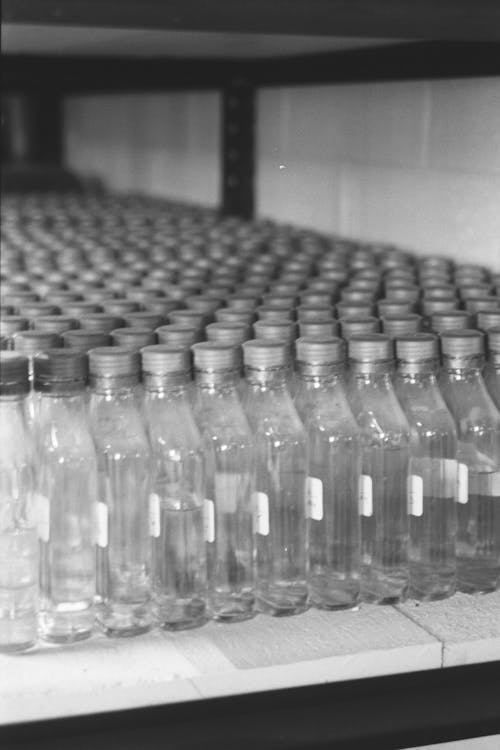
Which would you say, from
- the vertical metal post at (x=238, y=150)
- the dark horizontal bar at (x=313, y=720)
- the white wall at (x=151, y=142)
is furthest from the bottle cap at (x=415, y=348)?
the white wall at (x=151, y=142)

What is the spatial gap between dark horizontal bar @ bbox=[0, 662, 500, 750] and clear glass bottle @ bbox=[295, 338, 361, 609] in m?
0.13

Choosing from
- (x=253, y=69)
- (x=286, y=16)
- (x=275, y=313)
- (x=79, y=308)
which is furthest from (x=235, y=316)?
(x=253, y=69)

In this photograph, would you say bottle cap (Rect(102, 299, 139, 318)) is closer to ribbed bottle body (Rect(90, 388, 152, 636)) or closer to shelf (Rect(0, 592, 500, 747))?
ribbed bottle body (Rect(90, 388, 152, 636))

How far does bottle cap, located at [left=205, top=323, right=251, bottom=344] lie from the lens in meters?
1.53

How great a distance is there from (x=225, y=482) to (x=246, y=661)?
7.8 inches

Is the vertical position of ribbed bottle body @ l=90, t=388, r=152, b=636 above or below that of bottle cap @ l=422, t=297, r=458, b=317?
below

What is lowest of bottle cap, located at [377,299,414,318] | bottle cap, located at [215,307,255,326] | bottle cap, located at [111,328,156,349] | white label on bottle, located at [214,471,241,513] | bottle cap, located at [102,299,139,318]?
white label on bottle, located at [214,471,241,513]

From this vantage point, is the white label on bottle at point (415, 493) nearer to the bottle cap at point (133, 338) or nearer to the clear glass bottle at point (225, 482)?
the clear glass bottle at point (225, 482)

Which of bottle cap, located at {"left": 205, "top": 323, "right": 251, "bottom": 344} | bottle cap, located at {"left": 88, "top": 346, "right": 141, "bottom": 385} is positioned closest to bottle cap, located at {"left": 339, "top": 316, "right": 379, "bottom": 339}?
bottle cap, located at {"left": 205, "top": 323, "right": 251, "bottom": 344}

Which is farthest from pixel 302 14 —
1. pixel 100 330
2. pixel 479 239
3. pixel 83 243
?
pixel 83 243

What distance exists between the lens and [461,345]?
145cm

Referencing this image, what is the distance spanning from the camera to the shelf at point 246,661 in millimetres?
1200

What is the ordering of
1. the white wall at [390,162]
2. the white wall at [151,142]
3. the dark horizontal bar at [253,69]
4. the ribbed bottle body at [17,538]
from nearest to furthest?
the ribbed bottle body at [17,538]
the dark horizontal bar at [253,69]
the white wall at [390,162]
the white wall at [151,142]

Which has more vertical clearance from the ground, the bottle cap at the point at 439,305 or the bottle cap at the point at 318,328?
the bottle cap at the point at 318,328
